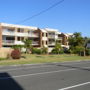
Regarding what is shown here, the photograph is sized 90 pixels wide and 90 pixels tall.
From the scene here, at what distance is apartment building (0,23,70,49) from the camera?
5931cm

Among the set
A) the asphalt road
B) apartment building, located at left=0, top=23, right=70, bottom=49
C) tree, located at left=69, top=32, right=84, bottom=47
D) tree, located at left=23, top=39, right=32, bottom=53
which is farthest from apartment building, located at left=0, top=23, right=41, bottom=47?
the asphalt road

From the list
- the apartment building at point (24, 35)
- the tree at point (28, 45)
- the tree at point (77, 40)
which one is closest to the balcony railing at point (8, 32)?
the apartment building at point (24, 35)

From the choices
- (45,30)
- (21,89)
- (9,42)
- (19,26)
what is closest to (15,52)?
(21,89)

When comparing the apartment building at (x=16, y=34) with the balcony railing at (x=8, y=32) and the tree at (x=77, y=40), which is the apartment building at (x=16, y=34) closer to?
the balcony railing at (x=8, y=32)

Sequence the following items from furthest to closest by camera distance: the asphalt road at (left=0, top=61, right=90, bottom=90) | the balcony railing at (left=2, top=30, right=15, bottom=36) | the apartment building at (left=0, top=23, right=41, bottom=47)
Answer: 1. the apartment building at (left=0, top=23, right=41, bottom=47)
2. the balcony railing at (left=2, top=30, right=15, bottom=36)
3. the asphalt road at (left=0, top=61, right=90, bottom=90)

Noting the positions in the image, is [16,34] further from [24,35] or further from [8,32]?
[8,32]

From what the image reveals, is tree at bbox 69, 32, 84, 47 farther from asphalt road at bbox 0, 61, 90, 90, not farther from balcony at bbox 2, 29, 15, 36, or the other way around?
asphalt road at bbox 0, 61, 90, 90

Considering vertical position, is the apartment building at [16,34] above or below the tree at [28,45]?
above

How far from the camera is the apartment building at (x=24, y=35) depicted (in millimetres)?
59312

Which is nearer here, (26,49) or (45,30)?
(26,49)

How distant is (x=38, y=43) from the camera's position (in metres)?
68.7

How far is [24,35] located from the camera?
64.4m

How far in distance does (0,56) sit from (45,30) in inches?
1603

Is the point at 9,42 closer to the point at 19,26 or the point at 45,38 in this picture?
the point at 19,26
